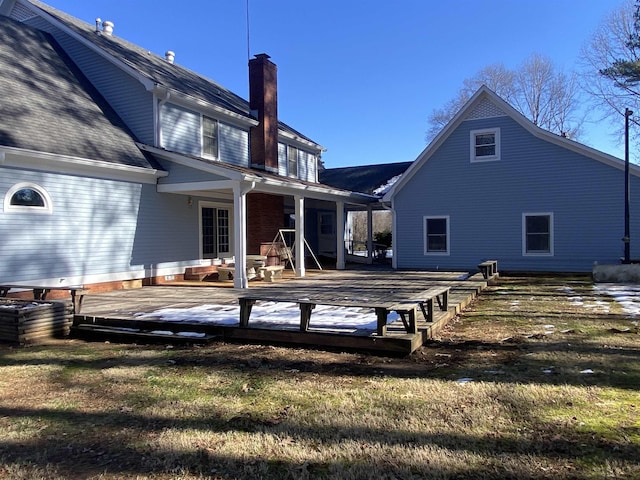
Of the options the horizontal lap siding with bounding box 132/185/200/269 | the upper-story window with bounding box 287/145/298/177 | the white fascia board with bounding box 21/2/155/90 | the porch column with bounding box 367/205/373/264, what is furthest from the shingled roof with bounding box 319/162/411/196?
the white fascia board with bounding box 21/2/155/90

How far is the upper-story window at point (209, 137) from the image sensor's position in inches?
591

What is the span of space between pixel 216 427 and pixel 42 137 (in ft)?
29.9

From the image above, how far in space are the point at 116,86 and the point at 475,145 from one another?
11.5 meters

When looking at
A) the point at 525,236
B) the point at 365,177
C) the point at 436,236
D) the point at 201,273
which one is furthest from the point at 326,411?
the point at 365,177

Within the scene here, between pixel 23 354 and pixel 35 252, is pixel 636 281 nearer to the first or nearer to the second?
pixel 23 354

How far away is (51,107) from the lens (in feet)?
37.8

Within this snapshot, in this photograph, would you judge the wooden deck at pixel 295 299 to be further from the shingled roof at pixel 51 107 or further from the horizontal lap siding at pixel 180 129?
the horizontal lap siding at pixel 180 129

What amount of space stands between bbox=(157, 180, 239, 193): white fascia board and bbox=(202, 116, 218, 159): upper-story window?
2.47 meters

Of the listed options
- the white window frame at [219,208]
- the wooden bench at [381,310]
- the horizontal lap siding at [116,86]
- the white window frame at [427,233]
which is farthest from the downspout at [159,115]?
the white window frame at [427,233]

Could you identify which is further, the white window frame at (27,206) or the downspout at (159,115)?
the downspout at (159,115)

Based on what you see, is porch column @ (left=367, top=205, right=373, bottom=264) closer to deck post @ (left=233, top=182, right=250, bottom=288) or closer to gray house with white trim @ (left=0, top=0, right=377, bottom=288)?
gray house with white trim @ (left=0, top=0, right=377, bottom=288)

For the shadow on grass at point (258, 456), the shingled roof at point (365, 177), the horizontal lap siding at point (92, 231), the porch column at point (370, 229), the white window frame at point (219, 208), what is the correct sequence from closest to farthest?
the shadow on grass at point (258, 456), the horizontal lap siding at point (92, 231), the white window frame at point (219, 208), the porch column at point (370, 229), the shingled roof at point (365, 177)

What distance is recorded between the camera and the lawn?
9.78 ft

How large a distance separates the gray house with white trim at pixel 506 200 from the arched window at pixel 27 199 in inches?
440
